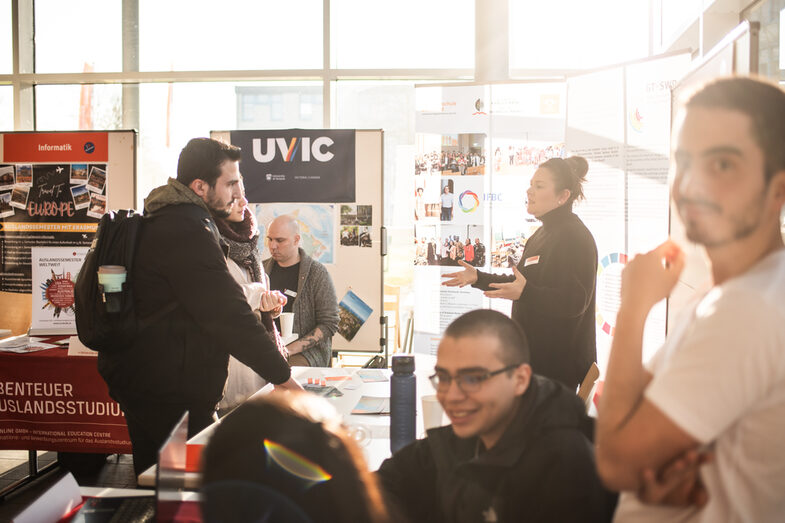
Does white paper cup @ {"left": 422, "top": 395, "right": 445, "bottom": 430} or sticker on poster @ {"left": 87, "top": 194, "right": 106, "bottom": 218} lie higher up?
sticker on poster @ {"left": 87, "top": 194, "right": 106, "bottom": 218}

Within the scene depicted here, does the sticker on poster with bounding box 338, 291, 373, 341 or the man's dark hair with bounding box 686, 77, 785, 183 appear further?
the sticker on poster with bounding box 338, 291, 373, 341

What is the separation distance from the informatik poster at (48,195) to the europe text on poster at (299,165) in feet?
3.57

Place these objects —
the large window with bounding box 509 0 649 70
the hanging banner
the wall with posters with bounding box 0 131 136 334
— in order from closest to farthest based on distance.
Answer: the hanging banner
the wall with posters with bounding box 0 131 136 334
the large window with bounding box 509 0 649 70

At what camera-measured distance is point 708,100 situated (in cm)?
85

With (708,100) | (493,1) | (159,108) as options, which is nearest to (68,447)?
(159,108)

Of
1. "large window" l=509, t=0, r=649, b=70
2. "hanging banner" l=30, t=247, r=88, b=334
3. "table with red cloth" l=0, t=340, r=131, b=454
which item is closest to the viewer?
"table with red cloth" l=0, t=340, r=131, b=454

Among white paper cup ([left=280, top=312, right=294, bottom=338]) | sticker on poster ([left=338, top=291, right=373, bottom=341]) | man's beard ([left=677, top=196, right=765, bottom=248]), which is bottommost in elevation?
sticker on poster ([left=338, top=291, right=373, bottom=341])

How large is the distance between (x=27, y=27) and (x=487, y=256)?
4.55 m

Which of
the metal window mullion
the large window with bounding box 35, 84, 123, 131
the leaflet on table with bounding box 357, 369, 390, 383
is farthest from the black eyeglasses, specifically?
the metal window mullion

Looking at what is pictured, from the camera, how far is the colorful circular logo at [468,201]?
4.57 m

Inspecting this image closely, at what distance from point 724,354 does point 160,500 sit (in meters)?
0.83

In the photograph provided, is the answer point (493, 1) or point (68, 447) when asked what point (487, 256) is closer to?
point (493, 1)

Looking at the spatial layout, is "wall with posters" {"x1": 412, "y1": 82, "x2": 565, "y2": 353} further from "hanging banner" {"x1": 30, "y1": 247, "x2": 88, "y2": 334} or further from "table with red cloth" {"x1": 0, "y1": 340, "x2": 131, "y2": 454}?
"hanging banner" {"x1": 30, "y1": 247, "x2": 88, "y2": 334}

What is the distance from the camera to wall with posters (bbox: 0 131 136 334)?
177 inches
